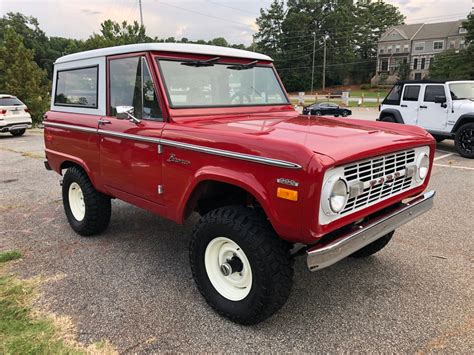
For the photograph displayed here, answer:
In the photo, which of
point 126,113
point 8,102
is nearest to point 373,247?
point 126,113

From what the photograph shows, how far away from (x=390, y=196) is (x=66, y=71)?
3.92 m

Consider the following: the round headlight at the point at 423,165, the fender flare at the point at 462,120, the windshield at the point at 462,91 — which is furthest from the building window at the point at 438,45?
the round headlight at the point at 423,165

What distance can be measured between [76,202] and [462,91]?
10.1m

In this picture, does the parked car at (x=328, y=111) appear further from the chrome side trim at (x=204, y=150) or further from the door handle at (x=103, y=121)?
the chrome side trim at (x=204, y=150)

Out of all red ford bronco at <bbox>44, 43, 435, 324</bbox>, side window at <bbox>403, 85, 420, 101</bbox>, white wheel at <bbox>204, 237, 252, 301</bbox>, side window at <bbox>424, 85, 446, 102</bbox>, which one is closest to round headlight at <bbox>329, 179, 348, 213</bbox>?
red ford bronco at <bbox>44, 43, 435, 324</bbox>

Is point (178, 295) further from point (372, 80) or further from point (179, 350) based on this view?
point (372, 80)

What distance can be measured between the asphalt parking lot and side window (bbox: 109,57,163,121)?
4.96 ft

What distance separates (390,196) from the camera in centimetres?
285

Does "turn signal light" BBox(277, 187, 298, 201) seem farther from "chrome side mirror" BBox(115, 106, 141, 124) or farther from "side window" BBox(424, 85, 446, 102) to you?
"side window" BBox(424, 85, 446, 102)

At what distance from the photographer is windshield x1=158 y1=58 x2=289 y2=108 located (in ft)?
10.9

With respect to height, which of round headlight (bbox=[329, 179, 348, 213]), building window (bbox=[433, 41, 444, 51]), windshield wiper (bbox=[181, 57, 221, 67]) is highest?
Result: building window (bbox=[433, 41, 444, 51])

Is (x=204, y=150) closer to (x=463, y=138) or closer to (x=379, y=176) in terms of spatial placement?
(x=379, y=176)

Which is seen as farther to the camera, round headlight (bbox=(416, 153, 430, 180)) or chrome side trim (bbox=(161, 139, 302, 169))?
round headlight (bbox=(416, 153, 430, 180))

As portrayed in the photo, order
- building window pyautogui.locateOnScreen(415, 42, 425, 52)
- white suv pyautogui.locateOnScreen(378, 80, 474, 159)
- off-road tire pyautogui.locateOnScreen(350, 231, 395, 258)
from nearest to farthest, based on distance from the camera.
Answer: off-road tire pyautogui.locateOnScreen(350, 231, 395, 258)
white suv pyautogui.locateOnScreen(378, 80, 474, 159)
building window pyautogui.locateOnScreen(415, 42, 425, 52)
